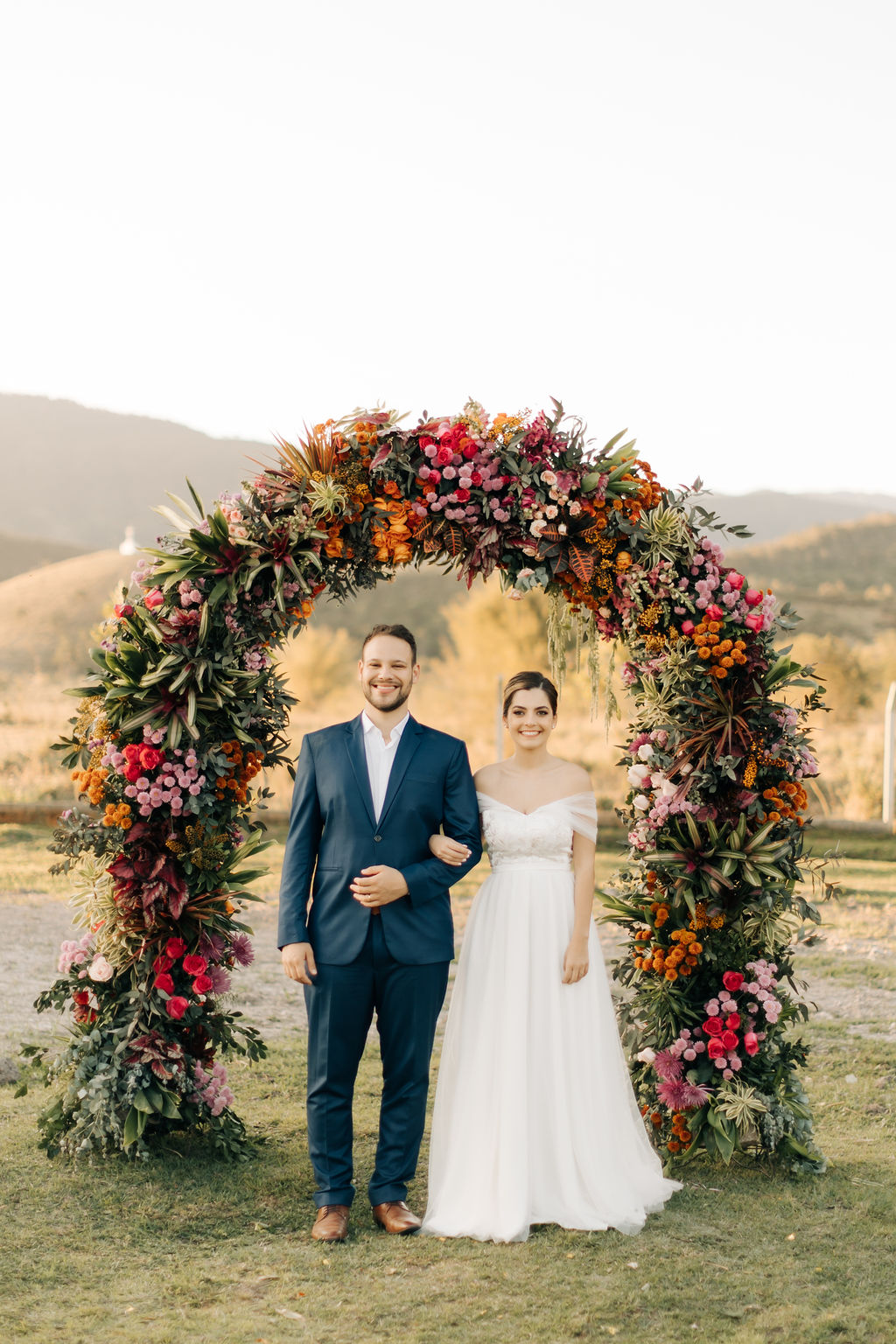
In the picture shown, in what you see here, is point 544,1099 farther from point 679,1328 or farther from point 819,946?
point 819,946

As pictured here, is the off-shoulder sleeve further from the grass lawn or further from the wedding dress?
the grass lawn

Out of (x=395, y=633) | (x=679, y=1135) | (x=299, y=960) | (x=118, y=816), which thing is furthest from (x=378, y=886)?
(x=679, y=1135)

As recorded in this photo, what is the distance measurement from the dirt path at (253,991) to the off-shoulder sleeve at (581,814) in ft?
10.4

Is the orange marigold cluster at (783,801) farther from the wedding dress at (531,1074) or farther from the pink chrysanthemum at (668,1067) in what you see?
the pink chrysanthemum at (668,1067)

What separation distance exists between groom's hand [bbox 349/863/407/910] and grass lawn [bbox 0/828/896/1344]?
1.28 metres

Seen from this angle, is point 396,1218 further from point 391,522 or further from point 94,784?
point 391,522

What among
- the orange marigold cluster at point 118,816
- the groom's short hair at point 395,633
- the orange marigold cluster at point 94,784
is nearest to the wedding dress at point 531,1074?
the groom's short hair at point 395,633

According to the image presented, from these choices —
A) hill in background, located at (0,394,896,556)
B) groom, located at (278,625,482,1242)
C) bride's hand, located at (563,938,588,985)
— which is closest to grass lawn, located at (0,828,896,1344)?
groom, located at (278,625,482,1242)

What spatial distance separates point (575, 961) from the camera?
455 cm

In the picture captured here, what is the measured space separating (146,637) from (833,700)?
25742 millimetres

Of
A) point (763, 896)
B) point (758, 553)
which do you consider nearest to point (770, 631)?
point (763, 896)

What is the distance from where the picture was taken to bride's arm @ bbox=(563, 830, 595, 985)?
4.56 meters

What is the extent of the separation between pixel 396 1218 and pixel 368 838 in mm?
1448

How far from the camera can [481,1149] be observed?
4473 millimetres
